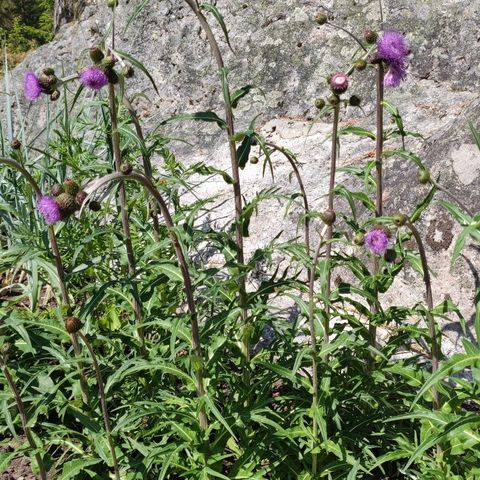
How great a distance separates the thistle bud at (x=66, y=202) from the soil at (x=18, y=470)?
1572 millimetres

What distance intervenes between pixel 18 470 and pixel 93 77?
72.2 inches

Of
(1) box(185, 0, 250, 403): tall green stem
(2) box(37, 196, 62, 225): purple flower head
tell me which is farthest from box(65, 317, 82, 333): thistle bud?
(1) box(185, 0, 250, 403): tall green stem

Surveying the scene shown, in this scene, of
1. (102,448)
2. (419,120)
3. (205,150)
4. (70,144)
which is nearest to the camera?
(102,448)

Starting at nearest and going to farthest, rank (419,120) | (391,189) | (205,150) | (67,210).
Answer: (67,210) → (391,189) → (419,120) → (205,150)

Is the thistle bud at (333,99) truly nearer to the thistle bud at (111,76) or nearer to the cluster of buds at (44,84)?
the thistle bud at (111,76)

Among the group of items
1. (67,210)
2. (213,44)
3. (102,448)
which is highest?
(213,44)

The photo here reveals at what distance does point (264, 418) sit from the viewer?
94.5 inches

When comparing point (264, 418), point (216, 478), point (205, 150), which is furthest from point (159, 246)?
point (205, 150)

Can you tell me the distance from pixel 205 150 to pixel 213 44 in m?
2.24

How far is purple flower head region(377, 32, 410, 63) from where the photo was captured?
2316 millimetres

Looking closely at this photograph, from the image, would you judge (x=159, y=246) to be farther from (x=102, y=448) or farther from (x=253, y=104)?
(x=253, y=104)

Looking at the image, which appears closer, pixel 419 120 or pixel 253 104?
pixel 419 120

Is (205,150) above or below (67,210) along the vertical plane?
below

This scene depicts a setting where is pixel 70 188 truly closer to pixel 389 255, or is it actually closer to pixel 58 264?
pixel 58 264
